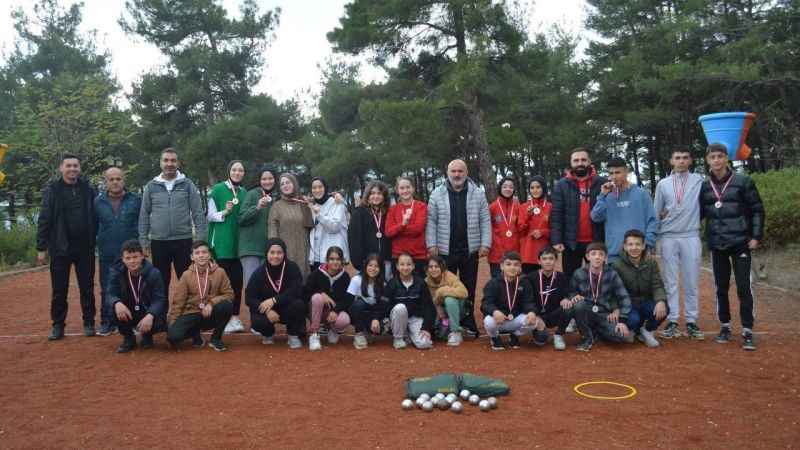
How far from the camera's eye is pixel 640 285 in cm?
561

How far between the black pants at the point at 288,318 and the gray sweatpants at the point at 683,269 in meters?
3.47

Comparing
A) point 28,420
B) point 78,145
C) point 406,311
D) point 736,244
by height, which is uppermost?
point 78,145

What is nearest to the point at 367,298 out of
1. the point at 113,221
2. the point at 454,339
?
the point at 454,339

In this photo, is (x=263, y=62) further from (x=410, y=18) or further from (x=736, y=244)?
(x=736, y=244)

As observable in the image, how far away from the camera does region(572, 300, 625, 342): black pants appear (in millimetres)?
5418

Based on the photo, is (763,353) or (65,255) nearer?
(763,353)

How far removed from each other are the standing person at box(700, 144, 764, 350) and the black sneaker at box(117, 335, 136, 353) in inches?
215

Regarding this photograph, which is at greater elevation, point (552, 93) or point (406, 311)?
point (552, 93)

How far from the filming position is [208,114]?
2628 centimetres

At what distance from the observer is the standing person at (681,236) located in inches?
223

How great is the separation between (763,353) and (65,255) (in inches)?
259

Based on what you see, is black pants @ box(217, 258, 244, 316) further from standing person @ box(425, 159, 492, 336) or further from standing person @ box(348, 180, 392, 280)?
standing person @ box(425, 159, 492, 336)

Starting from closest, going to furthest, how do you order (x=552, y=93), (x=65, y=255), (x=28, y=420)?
1. (x=28, y=420)
2. (x=65, y=255)
3. (x=552, y=93)

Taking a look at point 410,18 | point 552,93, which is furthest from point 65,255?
point 552,93
